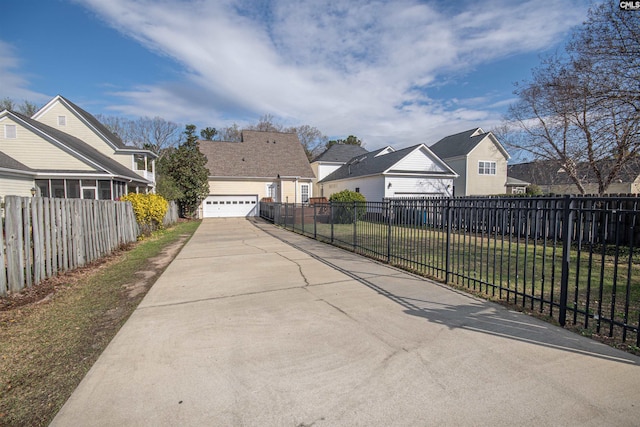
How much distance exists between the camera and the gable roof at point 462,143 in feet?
92.5

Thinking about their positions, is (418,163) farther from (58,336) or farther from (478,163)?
(58,336)

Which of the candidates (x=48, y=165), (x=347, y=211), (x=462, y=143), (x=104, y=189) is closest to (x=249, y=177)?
(x=104, y=189)

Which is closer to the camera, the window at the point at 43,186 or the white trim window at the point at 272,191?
the window at the point at 43,186

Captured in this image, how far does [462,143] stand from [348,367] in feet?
101

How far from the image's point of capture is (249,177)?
88.8 ft

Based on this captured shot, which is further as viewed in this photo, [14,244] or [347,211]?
[347,211]

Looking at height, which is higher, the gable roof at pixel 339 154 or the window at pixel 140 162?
the gable roof at pixel 339 154

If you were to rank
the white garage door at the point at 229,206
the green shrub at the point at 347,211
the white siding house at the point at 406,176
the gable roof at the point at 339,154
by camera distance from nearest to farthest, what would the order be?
the green shrub at the point at 347,211, the white siding house at the point at 406,176, the white garage door at the point at 229,206, the gable roof at the point at 339,154

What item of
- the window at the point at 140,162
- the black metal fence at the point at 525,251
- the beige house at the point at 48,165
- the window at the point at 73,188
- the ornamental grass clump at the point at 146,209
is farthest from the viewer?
the window at the point at 140,162

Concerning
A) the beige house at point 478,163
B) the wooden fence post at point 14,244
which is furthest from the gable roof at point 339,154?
the wooden fence post at point 14,244

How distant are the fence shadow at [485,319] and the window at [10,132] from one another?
72.4 ft

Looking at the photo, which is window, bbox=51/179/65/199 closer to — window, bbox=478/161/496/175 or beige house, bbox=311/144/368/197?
beige house, bbox=311/144/368/197

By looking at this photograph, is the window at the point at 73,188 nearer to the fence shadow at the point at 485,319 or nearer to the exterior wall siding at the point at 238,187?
the exterior wall siding at the point at 238,187

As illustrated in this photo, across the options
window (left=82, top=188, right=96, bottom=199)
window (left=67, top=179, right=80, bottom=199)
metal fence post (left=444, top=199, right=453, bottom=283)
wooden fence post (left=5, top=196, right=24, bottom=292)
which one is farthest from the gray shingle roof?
wooden fence post (left=5, top=196, right=24, bottom=292)
